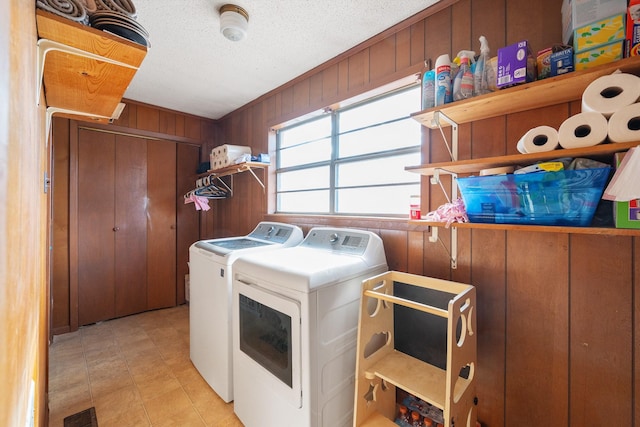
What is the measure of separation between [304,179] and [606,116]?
2.08 m

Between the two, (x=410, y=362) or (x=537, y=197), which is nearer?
(x=537, y=197)

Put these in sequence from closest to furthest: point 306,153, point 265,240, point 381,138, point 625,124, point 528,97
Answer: point 625,124 < point 528,97 < point 381,138 < point 265,240 < point 306,153

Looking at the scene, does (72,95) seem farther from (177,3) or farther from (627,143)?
(627,143)

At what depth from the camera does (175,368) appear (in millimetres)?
2225

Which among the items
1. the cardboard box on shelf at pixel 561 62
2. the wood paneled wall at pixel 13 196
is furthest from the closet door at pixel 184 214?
the cardboard box on shelf at pixel 561 62

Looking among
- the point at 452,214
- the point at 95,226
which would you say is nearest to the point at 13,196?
the point at 452,214

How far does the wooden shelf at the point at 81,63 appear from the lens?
889 millimetres

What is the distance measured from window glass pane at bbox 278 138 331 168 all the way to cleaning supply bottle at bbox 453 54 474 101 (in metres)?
1.24

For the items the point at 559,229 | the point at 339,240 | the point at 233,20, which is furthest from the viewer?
the point at 339,240

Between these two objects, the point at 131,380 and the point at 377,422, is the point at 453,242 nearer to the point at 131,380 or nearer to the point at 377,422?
the point at 377,422

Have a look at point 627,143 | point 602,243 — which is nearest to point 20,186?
point 627,143

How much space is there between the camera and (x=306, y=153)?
8.61 feet

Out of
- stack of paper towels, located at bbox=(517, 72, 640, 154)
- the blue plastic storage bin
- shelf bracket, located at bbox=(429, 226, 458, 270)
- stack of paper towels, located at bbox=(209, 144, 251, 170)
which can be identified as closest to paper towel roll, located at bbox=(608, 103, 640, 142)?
stack of paper towels, located at bbox=(517, 72, 640, 154)

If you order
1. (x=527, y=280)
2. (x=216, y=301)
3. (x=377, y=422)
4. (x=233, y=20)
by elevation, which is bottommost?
(x=377, y=422)
